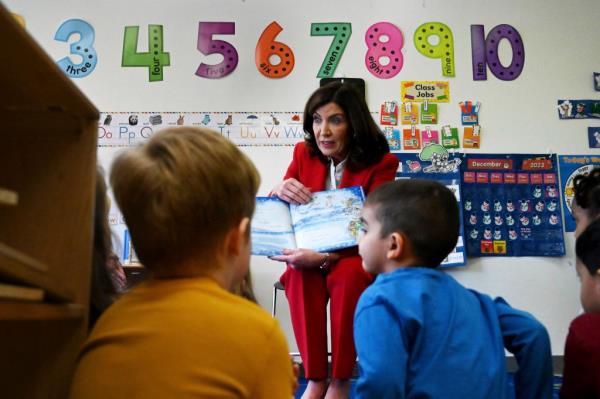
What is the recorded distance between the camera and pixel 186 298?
2.16ft

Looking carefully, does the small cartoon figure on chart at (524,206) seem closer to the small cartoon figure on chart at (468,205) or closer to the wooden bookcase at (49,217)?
the small cartoon figure on chart at (468,205)

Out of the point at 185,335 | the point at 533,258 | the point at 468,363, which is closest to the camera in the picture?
the point at 185,335

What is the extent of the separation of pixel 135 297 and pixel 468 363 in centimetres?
56

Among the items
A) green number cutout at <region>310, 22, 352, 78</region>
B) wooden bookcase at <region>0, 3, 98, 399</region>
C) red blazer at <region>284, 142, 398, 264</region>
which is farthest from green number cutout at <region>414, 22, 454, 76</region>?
wooden bookcase at <region>0, 3, 98, 399</region>

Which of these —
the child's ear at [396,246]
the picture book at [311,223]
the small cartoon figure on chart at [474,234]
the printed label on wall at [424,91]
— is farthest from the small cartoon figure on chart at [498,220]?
the child's ear at [396,246]

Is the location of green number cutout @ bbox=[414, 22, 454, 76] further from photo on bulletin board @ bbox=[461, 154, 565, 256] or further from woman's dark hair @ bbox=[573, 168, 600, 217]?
woman's dark hair @ bbox=[573, 168, 600, 217]

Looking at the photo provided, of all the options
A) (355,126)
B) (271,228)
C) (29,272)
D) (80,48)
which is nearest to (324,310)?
(271,228)

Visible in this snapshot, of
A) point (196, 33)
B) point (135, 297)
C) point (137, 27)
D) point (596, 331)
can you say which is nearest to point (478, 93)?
point (196, 33)

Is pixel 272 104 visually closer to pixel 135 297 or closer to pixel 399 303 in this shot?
pixel 399 303

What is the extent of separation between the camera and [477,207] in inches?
120

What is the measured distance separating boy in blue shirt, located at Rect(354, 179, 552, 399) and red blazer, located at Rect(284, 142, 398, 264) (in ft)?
1.82

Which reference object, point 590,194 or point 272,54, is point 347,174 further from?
point 272,54

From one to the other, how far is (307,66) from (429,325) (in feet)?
7.84

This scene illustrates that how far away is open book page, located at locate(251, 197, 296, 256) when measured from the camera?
1663 mm
